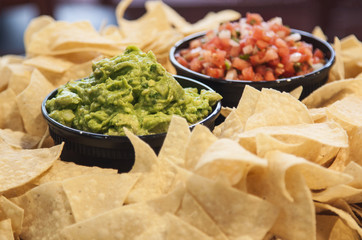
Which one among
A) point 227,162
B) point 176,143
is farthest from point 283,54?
point 227,162

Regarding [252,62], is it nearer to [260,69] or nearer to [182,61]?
[260,69]

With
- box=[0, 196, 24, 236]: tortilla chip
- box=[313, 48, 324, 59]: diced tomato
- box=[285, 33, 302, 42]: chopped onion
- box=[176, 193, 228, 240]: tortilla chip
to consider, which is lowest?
box=[0, 196, 24, 236]: tortilla chip

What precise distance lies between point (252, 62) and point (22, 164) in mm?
1158

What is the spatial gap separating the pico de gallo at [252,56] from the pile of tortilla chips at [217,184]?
236 millimetres

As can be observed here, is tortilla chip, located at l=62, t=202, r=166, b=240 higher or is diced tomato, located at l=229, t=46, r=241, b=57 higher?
diced tomato, located at l=229, t=46, r=241, b=57

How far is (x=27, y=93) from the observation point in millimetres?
2316

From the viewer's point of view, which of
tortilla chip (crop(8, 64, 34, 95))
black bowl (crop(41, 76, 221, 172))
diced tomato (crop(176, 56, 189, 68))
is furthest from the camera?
tortilla chip (crop(8, 64, 34, 95))

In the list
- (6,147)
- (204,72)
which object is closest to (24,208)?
(6,147)

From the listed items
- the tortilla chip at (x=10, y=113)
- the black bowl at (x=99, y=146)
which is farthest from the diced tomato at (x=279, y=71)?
the tortilla chip at (x=10, y=113)

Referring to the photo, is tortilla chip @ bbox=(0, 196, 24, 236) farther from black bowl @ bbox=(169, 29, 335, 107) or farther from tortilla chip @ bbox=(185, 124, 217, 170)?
black bowl @ bbox=(169, 29, 335, 107)

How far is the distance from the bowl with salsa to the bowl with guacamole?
332mm

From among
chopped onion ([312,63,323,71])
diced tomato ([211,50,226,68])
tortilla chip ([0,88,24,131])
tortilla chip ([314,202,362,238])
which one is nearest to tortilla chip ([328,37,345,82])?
chopped onion ([312,63,323,71])

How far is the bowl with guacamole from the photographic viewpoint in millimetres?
1814

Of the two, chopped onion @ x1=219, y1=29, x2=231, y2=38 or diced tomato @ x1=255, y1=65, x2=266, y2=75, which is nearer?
diced tomato @ x1=255, y1=65, x2=266, y2=75
